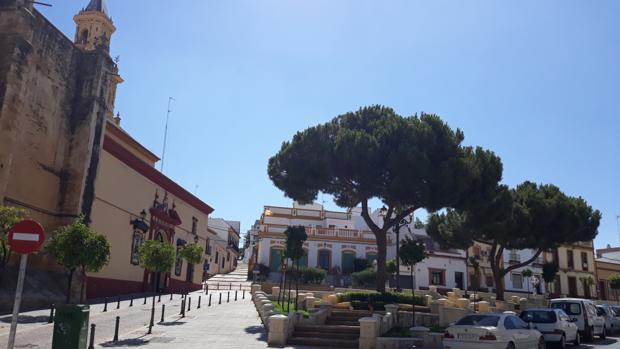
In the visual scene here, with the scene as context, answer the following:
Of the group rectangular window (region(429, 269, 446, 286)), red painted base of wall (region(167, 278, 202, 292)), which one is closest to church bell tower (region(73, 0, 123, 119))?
red painted base of wall (region(167, 278, 202, 292))

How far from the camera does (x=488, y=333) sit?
12.2 metres

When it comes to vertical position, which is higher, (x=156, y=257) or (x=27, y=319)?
(x=156, y=257)

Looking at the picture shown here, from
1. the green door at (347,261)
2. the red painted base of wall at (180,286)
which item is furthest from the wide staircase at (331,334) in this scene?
the green door at (347,261)

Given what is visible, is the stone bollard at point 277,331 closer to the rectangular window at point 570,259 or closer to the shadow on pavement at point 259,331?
the shadow on pavement at point 259,331

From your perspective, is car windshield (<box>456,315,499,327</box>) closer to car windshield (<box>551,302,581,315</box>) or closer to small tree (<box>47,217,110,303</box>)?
car windshield (<box>551,302,581,315</box>)

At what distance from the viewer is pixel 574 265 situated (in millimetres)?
54781

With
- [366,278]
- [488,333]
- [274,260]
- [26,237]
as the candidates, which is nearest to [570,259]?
[366,278]

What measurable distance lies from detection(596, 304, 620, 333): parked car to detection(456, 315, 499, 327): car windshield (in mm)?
13423

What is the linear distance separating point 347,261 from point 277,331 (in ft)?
110

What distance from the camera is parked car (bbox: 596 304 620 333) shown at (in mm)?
23406

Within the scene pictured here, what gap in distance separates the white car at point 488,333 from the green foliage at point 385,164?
9.18m

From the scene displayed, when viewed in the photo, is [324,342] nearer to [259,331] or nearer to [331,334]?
[331,334]

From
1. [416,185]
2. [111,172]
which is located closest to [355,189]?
[416,185]

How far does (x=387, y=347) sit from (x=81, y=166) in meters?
17.0
